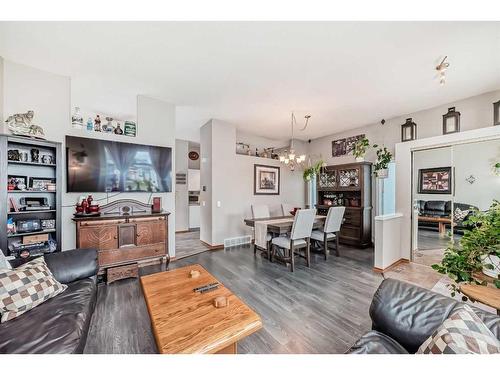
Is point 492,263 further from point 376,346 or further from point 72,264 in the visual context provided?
point 72,264

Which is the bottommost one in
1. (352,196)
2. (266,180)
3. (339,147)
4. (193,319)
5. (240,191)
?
(193,319)

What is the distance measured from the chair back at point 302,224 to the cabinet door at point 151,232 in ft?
6.82

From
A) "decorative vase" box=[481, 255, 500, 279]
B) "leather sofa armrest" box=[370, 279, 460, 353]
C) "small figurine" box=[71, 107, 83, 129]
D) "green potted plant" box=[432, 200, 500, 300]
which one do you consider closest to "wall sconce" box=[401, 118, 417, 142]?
"green potted plant" box=[432, 200, 500, 300]

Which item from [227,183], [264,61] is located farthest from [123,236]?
[264,61]

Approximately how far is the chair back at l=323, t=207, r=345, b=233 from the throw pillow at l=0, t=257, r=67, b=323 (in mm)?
3633

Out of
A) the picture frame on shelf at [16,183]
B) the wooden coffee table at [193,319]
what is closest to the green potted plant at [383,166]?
the wooden coffee table at [193,319]

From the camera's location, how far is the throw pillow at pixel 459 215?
10.5ft

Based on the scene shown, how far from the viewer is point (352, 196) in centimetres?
491

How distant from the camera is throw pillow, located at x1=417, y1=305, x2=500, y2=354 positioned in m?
0.82

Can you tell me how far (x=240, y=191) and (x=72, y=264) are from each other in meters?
3.40

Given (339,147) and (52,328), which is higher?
(339,147)

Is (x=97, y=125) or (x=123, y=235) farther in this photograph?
(x=97, y=125)

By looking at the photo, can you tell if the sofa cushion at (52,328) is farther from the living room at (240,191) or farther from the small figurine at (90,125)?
the small figurine at (90,125)
